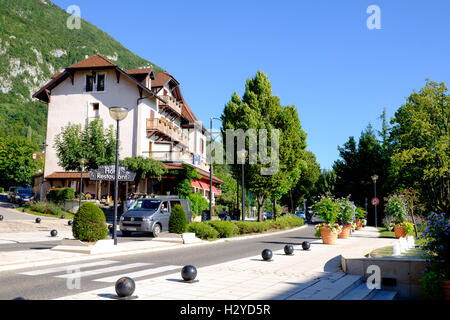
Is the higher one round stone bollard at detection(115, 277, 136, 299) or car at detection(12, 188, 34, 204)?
car at detection(12, 188, 34, 204)

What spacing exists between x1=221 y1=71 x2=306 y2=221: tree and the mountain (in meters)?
84.2

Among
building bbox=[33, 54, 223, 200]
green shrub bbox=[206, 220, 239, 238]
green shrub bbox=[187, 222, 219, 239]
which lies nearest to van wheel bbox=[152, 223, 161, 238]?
green shrub bbox=[187, 222, 219, 239]

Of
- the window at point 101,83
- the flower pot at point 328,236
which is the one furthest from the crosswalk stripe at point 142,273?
the window at point 101,83

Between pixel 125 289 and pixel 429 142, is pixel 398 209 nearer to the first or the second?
pixel 125 289

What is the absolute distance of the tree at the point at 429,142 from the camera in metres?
37.2

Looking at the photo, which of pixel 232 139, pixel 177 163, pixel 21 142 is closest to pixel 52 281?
pixel 232 139

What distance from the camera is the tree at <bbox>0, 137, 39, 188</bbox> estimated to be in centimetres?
6381

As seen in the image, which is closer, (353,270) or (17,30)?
(353,270)

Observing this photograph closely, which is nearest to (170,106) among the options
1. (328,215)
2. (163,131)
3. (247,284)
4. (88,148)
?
(163,131)

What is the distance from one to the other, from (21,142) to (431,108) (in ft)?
199

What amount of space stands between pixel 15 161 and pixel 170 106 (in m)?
36.5

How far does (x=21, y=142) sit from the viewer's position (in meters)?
66.2

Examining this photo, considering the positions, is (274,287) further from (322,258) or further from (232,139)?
(232,139)

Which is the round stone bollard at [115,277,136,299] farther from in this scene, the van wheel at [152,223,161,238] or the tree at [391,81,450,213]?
the tree at [391,81,450,213]
